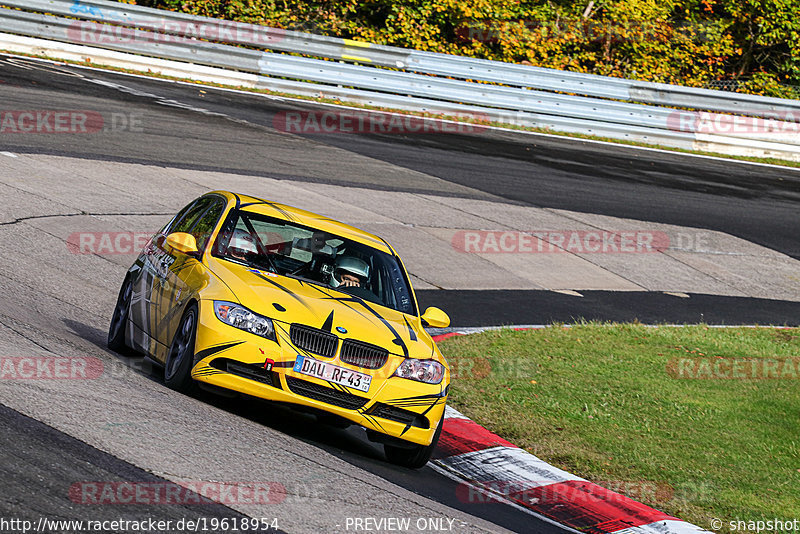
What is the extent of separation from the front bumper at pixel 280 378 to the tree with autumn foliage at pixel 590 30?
23079 millimetres

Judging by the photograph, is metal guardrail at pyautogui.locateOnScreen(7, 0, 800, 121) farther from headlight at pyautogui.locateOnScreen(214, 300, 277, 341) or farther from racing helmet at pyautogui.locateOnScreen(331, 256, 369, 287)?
headlight at pyautogui.locateOnScreen(214, 300, 277, 341)

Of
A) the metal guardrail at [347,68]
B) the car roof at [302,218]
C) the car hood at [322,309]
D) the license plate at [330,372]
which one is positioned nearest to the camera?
the license plate at [330,372]

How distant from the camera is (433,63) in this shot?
25.7 m

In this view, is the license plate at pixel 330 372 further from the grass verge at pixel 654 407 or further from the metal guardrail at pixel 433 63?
the metal guardrail at pixel 433 63

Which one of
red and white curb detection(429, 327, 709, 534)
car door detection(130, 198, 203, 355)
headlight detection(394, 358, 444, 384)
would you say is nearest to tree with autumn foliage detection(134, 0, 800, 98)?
car door detection(130, 198, 203, 355)

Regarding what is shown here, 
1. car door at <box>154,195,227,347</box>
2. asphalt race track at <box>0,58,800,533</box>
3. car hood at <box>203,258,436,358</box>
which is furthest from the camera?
car door at <box>154,195,227,347</box>

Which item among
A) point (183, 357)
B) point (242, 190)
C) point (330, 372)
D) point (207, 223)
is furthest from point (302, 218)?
point (242, 190)

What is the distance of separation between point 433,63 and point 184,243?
61.4 feet

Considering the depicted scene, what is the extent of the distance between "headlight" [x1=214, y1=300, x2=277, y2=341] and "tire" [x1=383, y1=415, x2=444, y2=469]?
1254mm

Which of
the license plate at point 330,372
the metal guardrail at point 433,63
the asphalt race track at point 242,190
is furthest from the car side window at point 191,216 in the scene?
the metal guardrail at point 433,63

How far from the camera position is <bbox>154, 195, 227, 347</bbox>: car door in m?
7.51

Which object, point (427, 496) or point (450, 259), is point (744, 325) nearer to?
point (450, 259)

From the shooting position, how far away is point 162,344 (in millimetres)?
7723

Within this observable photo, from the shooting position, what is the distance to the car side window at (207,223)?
321 inches
